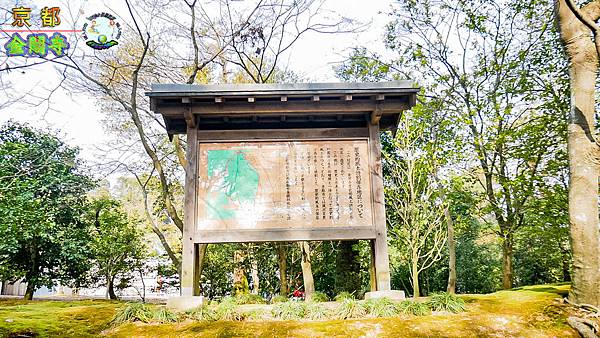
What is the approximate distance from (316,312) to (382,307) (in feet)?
2.69

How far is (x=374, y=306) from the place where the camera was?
4.61 meters

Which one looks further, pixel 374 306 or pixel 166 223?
pixel 166 223

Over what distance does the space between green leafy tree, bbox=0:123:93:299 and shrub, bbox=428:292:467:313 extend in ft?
35.2

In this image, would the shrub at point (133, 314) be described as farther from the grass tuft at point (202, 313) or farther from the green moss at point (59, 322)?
the grass tuft at point (202, 313)

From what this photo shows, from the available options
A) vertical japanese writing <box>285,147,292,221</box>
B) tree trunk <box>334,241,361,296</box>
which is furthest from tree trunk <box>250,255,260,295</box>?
vertical japanese writing <box>285,147,292,221</box>

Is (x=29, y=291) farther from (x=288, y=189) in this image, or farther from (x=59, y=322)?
(x=288, y=189)

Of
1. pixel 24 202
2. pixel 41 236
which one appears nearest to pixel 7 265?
pixel 41 236

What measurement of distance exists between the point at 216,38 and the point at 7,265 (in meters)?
9.38

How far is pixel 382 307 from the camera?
15.0ft

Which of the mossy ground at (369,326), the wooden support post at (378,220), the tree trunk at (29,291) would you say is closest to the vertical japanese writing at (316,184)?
the wooden support post at (378,220)

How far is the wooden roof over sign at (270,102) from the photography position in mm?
5359

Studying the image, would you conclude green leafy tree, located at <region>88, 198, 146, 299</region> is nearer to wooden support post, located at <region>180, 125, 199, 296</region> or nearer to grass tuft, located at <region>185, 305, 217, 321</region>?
wooden support post, located at <region>180, 125, 199, 296</region>

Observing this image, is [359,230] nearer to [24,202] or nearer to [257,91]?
[257,91]

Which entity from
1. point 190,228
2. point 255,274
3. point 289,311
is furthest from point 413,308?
point 255,274
